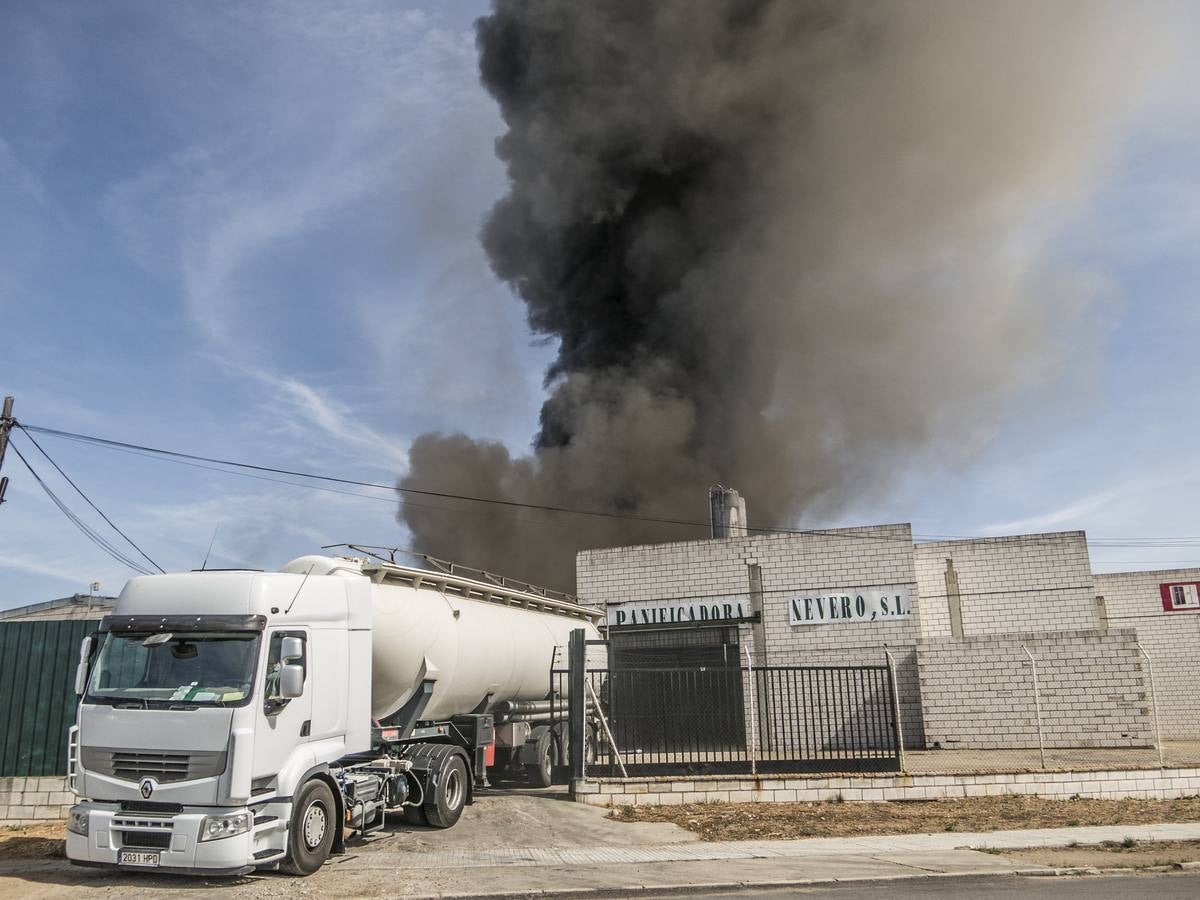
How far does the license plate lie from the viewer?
7598mm

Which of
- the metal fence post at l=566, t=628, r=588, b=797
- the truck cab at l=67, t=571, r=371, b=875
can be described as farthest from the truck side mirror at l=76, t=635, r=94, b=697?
the metal fence post at l=566, t=628, r=588, b=797

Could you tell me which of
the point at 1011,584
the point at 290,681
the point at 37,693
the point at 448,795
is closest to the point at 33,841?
the point at 37,693

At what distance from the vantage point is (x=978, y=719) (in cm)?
1900

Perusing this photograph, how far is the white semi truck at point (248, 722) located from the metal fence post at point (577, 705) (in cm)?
252

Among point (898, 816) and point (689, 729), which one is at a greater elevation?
point (689, 729)

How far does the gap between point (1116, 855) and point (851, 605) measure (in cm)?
1164

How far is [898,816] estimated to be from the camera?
11.6 metres

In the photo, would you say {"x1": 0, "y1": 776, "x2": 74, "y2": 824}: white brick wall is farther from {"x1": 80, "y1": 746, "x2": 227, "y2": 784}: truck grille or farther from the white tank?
the white tank

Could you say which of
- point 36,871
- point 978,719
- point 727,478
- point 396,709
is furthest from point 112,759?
point 727,478

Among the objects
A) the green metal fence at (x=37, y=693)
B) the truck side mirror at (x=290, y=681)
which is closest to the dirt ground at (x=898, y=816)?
the truck side mirror at (x=290, y=681)

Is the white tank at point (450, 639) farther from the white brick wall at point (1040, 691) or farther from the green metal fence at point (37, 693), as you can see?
the white brick wall at point (1040, 691)

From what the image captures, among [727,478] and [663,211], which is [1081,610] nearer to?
[727,478]

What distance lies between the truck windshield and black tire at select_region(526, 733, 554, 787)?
7193 millimetres

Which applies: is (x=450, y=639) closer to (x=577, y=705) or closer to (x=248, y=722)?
(x=577, y=705)
